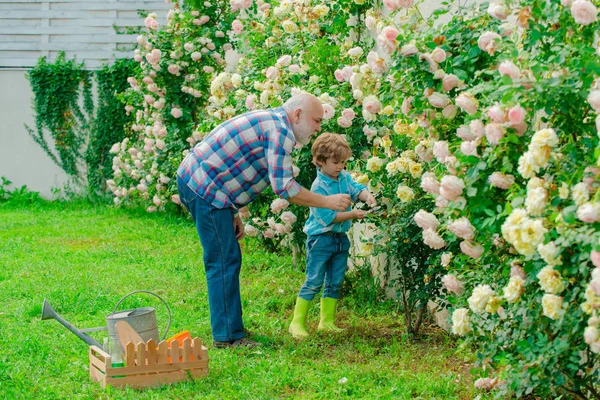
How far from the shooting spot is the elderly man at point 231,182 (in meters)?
4.23

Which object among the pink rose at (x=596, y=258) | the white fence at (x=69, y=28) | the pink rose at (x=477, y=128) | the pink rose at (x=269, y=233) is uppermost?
the white fence at (x=69, y=28)

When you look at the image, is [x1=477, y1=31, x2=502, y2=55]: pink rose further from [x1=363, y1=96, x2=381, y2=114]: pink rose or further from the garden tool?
the garden tool

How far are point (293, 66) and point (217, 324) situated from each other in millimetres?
1838

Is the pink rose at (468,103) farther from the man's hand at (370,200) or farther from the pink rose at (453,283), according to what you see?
the man's hand at (370,200)

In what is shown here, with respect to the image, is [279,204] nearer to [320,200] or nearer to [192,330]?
[192,330]

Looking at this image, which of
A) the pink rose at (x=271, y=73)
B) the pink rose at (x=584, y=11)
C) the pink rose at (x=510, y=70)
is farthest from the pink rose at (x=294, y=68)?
the pink rose at (x=584, y=11)

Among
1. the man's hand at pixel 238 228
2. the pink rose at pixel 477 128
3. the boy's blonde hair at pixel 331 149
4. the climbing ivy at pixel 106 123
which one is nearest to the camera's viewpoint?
the pink rose at pixel 477 128

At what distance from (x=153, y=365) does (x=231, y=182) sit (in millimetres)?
1067

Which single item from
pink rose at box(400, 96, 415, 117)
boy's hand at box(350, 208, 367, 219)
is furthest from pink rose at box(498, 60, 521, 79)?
boy's hand at box(350, 208, 367, 219)

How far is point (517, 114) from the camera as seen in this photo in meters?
2.67

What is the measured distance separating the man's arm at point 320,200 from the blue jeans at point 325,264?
483 mm

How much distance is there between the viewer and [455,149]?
329 centimetres

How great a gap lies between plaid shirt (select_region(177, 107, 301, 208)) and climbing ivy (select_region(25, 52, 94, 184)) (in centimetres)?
705

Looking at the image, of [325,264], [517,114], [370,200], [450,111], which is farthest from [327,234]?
[517,114]
